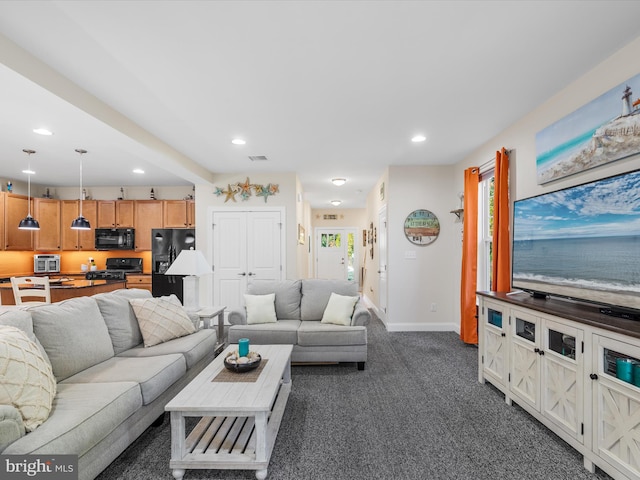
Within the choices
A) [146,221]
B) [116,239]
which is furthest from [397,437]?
[116,239]

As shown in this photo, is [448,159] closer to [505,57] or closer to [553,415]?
[505,57]

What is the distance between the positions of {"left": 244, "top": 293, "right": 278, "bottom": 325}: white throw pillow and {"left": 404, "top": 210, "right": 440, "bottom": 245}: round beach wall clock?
95.4 inches

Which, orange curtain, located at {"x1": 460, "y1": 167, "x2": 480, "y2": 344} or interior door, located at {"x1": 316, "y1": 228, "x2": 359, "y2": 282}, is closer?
orange curtain, located at {"x1": 460, "y1": 167, "x2": 480, "y2": 344}

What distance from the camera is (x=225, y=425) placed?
2.21 meters

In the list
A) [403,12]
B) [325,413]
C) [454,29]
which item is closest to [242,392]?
[325,413]

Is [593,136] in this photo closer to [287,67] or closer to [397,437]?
[287,67]

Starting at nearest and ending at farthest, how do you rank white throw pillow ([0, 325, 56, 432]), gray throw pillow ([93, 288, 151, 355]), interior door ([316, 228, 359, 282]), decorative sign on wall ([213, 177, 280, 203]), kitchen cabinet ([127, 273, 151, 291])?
white throw pillow ([0, 325, 56, 432])
gray throw pillow ([93, 288, 151, 355])
decorative sign on wall ([213, 177, 280, 203])
kitchen cabinet ([127, 273, 151, 291])
interior door ([316, 228, 359, 282])

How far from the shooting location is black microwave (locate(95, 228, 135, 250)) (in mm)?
6270

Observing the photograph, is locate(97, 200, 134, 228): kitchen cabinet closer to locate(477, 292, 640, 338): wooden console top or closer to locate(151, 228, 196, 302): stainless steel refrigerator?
locate(151, 228, 196, 302): stainless steel refrigerator

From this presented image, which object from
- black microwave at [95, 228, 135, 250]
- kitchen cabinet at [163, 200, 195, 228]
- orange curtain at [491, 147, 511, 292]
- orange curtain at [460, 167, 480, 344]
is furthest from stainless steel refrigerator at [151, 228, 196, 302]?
orange curtain at [491, 147, 511, 292]

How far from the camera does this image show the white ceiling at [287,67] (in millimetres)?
1848

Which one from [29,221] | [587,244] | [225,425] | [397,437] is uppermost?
[29,221]

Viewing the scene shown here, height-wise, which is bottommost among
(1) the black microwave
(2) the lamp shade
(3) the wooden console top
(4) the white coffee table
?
(4) the white coffee table

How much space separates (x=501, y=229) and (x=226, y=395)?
9.80 ft
